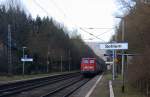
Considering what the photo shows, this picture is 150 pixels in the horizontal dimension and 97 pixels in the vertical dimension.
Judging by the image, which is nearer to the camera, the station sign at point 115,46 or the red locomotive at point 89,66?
the station sign at point 115,46

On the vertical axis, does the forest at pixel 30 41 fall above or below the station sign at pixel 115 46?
above

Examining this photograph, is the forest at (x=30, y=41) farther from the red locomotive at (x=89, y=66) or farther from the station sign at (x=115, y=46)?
the station sign at (x=115, y=46)

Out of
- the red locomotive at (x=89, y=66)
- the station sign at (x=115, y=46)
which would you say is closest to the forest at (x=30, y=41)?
the red locomotive at (x=89, y=66)

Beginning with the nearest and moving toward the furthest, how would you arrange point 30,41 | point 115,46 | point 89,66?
point 115,46, point 89,66, point 30,41

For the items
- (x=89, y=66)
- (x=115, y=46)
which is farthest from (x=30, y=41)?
(x=115, y=46)

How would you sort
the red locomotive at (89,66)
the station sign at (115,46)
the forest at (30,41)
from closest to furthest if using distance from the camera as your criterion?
the station sign at (115,46) → the red locomotive at (89,66) → the forest at (30,41)

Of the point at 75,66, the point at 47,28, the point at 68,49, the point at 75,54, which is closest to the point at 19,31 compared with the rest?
the point at 47,28

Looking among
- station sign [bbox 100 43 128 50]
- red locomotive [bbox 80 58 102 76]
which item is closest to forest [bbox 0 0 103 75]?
red locomotive [bbox 80 58 102 76]

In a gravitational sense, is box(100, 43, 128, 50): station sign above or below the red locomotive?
above

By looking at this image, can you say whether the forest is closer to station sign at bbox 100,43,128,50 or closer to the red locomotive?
the red locomotive

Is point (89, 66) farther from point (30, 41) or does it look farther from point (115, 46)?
point (115, 46)

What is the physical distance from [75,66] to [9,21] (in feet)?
176

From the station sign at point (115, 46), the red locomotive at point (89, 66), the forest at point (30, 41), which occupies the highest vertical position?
the forest at point (30, 41)

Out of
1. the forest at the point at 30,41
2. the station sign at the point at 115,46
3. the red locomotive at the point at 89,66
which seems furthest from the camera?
the forest at the point at 30,41
